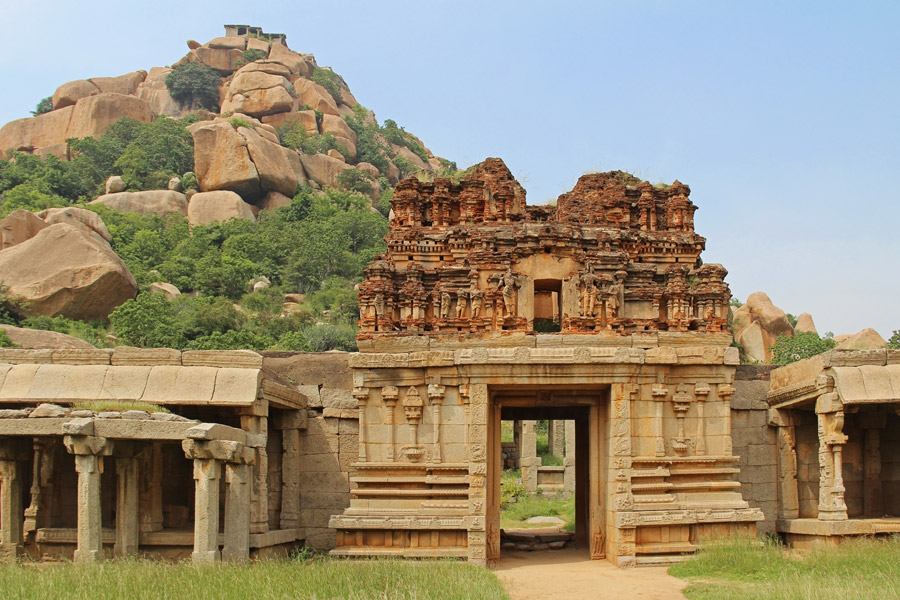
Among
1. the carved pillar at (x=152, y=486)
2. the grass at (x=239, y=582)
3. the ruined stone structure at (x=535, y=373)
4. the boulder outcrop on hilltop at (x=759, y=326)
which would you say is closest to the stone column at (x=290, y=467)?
the ruined stone structure at (x=535, y=373)

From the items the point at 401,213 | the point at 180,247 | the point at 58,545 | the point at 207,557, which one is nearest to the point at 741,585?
the point at 207,557

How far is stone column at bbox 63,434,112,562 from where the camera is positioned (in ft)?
35.5

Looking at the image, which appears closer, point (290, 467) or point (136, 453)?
point (136, 453)

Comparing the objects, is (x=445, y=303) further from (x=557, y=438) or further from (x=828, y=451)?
(x=557, y=438)

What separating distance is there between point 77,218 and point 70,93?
28136 millimetres

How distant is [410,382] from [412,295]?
156 cm

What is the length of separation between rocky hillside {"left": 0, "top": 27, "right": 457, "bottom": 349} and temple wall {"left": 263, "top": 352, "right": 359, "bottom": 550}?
43.2ft

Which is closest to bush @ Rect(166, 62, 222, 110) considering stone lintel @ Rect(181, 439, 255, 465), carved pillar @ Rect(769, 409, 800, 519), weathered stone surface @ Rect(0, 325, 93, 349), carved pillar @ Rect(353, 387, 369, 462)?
weathered stone surface @ Rect(0, 325, 93, 349)

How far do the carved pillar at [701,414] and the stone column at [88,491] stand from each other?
8.54m

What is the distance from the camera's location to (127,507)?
12.5 m

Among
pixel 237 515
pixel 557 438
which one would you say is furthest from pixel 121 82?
pixel 237 515

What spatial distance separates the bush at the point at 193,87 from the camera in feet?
242

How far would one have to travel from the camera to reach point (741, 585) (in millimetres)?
10984

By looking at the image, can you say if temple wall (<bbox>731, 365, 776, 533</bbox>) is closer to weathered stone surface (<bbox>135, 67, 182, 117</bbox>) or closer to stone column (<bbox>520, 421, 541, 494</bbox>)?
stone column (<bbox>520, 421, 541, 494</bbox>)
